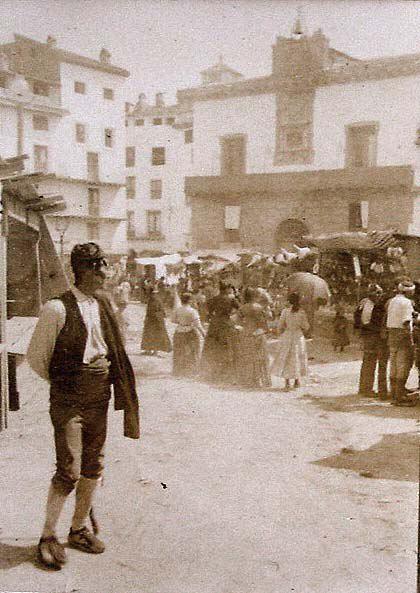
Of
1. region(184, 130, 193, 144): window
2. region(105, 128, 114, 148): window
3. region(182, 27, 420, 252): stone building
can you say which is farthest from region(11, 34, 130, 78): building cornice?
region(184, 130, 193, 144): window

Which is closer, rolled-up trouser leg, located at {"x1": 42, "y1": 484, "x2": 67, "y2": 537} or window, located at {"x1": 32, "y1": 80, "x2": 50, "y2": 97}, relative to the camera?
rolled-up trouser leg, located at {"x1": 42, "y1": 484, "x2": 67, "y2": 537}

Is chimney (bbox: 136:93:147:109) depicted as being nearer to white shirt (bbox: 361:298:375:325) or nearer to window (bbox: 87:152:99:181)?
window (bbox: 87:152:99:181)

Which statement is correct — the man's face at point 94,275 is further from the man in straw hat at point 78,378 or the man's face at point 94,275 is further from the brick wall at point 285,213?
the brick wall at point 285,213

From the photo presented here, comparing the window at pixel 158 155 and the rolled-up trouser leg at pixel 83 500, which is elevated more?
the window at pixel 158 155

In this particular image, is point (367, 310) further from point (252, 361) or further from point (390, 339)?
point (252, 361)

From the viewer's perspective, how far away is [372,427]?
5434 millimetres

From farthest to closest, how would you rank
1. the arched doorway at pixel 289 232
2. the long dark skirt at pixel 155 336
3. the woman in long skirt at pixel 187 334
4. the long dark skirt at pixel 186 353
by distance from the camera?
the woman in long skirt at pixel 187 334 < the long dark skirt at pixel 186 353 < the arched doorway at pixel 289 232 < the long dark skirt at pixel 155 336

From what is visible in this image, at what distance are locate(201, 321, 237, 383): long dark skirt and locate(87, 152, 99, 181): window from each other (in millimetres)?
2893

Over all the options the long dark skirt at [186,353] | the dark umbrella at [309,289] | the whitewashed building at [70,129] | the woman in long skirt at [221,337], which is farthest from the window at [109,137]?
Answer: the dark umbrella at [309,289]

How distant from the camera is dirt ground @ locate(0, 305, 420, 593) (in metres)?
3.23

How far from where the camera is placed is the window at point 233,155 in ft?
15.3

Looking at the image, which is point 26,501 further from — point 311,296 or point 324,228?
point 311,296

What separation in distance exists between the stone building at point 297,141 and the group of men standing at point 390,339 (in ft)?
3.25

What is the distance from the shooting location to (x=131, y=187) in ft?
15.3
